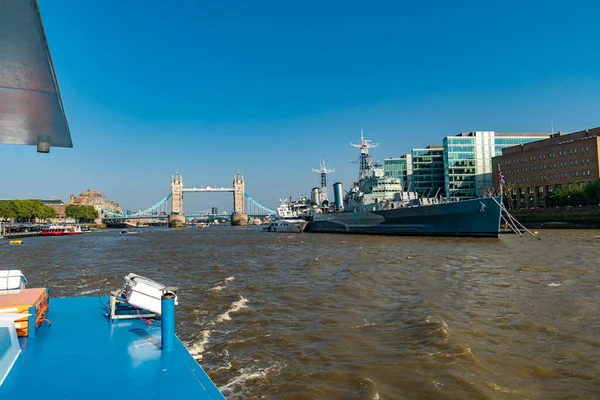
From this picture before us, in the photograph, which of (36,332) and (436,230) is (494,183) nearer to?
(436,230)

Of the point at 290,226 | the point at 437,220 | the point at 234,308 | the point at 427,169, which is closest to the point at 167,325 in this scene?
the point at 234,308

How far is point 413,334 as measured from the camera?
770cm

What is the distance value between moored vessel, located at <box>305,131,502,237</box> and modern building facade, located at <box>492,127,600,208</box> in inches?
1239

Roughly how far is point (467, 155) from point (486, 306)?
83449 mm

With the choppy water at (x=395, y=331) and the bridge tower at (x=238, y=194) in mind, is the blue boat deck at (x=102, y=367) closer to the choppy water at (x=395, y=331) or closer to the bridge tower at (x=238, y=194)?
the choppy water at (x=395, y=331)

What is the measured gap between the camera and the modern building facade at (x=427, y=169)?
300 feet

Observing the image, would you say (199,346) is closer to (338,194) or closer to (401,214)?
(401,214)

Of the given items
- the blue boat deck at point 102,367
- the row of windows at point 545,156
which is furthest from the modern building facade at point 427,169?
the blue boat deck at point 102,367

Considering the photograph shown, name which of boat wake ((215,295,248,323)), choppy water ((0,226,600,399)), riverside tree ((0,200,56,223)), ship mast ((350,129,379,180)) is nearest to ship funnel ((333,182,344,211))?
ship mast ((350,129,379,180))

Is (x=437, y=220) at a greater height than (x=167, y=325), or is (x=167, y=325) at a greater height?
(x=437, y=220)

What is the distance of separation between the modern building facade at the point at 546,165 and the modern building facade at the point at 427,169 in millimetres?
11765

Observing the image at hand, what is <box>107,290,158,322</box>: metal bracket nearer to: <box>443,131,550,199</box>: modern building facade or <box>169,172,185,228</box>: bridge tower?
<box>443,131,550,199</box>: modern building facade

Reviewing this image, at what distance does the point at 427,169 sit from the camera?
91.6 m

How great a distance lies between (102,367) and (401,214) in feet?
131
